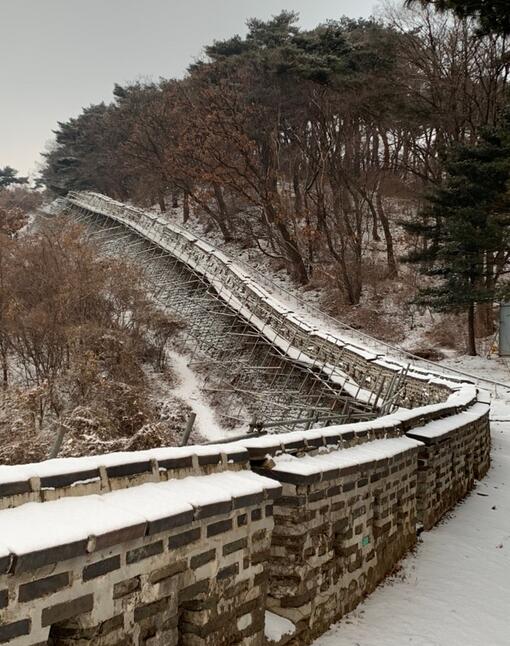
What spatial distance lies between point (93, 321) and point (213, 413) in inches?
197

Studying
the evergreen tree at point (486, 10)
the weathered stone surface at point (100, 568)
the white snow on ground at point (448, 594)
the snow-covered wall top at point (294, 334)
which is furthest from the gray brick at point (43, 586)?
A: the evergreen tree at point (486, 10)

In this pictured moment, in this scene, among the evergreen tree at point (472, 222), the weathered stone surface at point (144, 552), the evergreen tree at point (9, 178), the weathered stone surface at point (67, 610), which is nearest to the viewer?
the weathered stone surface at point (67, 610)

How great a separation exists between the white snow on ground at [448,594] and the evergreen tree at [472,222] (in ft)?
40.8

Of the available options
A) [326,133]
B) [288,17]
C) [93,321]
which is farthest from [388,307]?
[288,17]

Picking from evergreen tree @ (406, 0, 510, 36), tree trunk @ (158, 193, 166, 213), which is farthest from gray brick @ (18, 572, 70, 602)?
tree trunk @ (158, 193, 166, 213)

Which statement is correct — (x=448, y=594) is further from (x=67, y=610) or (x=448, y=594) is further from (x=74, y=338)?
→ (x=74, y=338)

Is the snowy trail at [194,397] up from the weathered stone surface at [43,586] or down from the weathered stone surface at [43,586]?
down

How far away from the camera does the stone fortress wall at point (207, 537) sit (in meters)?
2.67

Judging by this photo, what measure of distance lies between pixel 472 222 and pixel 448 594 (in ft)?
54.4

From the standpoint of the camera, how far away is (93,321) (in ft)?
64.6

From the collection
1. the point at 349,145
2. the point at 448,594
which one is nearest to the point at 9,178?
the point at 349,145

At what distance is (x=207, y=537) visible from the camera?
3547 mm

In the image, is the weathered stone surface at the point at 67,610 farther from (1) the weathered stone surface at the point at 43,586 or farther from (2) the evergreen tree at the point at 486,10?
(2) the evergreen tree at the point at 486,10

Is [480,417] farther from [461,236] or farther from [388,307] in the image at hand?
[388,307]
